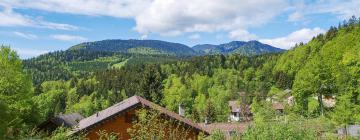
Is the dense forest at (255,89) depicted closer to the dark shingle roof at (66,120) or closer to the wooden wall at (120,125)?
the dark shingle roof at (66,120)

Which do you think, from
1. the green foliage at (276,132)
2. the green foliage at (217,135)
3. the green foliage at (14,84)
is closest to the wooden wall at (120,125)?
the green foliage at (14,84)

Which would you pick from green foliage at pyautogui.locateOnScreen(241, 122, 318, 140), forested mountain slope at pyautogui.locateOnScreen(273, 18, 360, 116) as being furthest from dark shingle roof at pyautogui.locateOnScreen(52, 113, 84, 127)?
green foliage at pyautogui.locateOnScreen(241, 122, 318, 140)

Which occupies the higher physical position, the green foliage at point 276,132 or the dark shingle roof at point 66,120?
the green foliage at point 276,132

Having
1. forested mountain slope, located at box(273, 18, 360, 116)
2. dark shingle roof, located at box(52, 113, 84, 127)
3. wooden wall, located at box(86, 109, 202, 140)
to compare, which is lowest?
dark shingle roof, located at box(52, 113, 84, 127)

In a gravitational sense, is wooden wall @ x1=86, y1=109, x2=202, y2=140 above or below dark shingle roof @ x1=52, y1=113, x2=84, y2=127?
above

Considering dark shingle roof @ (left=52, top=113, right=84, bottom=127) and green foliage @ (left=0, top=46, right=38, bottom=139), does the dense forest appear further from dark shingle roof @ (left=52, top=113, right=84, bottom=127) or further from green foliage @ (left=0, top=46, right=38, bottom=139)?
dark shingle roof @ (left=52, top=113, right=84, bottom=127)

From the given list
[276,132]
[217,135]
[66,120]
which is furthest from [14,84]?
[276,132]

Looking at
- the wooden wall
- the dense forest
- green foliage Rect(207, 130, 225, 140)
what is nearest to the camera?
green foliage Rect(207, 130, 225, 140)

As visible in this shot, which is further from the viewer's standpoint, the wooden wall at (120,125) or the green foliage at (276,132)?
the wooden wall at (120,125)

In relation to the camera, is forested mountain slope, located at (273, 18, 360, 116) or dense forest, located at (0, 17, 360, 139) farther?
forested mountain slope, located at (273, 18, 360, 116)

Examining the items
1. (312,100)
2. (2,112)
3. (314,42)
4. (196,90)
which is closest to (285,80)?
(314,42)

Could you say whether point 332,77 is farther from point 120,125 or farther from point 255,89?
point 255,89

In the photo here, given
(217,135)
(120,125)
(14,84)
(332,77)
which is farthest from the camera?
(332,77)

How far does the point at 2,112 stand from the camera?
19344 mm
